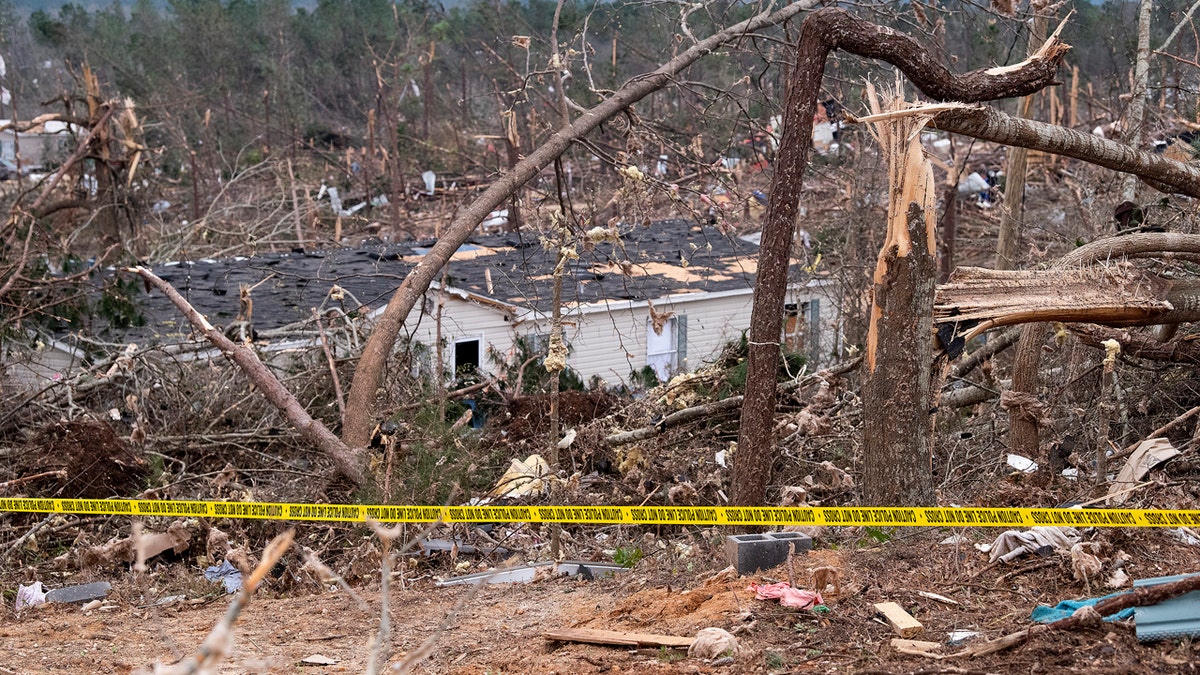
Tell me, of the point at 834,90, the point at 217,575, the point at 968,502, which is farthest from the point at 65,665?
the point at 834,90

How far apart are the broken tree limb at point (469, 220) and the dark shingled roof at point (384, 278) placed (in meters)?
3.36

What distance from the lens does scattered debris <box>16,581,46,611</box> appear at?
7109 mm

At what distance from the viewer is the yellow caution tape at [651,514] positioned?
5.57 m

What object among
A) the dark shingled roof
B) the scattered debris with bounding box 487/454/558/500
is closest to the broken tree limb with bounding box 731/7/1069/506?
the scattered debris with bounding box 487/454/558/500

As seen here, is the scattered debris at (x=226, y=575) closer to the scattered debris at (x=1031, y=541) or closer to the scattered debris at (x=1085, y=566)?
the scattered debris at (x=1031, y=541)

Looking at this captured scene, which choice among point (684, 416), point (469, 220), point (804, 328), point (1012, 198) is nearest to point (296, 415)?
point (469, 220)

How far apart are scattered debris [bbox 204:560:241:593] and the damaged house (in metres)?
3.81

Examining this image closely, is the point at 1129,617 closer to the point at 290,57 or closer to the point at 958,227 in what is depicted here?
the point at 958,227

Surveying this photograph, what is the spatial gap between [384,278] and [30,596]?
364 inches

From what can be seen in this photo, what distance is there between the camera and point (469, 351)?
15.8 m

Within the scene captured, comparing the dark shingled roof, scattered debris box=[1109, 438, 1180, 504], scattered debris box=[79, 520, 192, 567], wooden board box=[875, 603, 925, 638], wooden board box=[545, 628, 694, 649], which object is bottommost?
scattered debris box=[79, 520, 192, 567]

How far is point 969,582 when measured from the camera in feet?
16.6

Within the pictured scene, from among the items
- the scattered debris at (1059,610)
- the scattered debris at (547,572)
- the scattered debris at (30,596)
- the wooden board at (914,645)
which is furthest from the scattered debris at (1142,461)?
the scattered debris at (30,596)

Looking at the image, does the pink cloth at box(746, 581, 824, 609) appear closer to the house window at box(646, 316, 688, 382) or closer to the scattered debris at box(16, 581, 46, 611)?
the scattered debris at box(16, 581, 46, 611)
